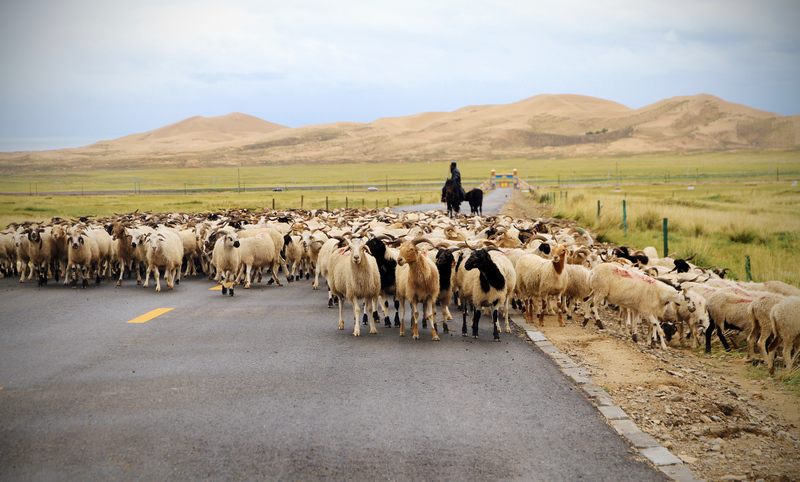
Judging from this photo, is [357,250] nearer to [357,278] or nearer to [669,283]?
[357,278]

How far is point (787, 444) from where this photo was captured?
5371 mm

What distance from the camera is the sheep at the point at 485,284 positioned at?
31.7 ft

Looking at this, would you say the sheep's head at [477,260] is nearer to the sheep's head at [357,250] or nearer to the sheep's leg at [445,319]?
the sheep's leg at [445,319]

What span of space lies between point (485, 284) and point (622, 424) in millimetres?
4426

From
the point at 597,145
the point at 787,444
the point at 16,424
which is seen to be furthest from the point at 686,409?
the point at 597,145

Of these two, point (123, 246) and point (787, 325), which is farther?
point (123, 246)

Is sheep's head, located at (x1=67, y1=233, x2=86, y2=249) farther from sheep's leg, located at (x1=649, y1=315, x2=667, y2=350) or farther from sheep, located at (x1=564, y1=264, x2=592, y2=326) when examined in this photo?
sheep's leg, located at (x1=649, y1=315, x2=667, y2=350)

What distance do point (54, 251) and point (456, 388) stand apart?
14.4 metres

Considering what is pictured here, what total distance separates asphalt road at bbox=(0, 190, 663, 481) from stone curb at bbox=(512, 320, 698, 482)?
0.46ft

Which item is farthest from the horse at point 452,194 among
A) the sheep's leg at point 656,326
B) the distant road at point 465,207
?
the sheep's leg at point 656,326

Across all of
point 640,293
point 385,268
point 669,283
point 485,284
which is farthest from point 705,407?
point 385,268

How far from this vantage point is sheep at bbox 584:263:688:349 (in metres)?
9.98

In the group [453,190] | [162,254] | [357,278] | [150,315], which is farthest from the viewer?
[453,190]

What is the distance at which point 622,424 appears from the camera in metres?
5.75
